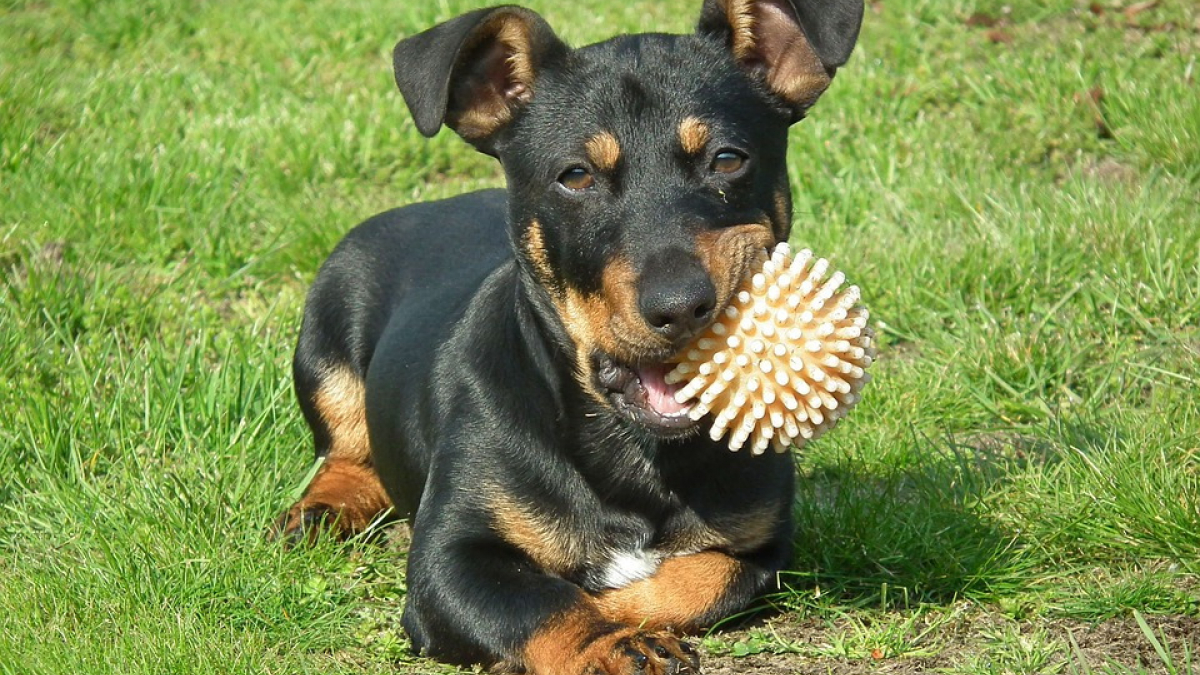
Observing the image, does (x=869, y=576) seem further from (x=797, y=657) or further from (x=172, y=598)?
(x=172, y=598)

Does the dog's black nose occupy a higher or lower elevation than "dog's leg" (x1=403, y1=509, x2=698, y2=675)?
higher

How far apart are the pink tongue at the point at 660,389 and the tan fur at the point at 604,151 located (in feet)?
1.81

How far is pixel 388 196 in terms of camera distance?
7.61 m

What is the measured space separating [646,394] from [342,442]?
6.61 ft

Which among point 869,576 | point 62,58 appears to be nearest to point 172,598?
point 869,576

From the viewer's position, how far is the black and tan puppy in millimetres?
3809

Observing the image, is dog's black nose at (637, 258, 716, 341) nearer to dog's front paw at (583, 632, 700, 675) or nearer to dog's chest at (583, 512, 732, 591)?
dog's front paw at (583, 632, 700, 675)

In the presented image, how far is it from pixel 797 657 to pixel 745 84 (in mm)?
1631

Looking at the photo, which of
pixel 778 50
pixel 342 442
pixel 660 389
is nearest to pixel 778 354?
pixel 660 389

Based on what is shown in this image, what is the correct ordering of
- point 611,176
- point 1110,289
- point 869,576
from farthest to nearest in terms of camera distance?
point 1110,289 → point 869,576 → point 611,176

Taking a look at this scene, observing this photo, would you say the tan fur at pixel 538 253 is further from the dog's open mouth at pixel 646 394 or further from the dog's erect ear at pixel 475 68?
the dog's erect ear at pixel 475 68

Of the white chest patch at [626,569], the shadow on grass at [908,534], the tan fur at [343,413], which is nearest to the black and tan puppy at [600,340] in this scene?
the white chest patch at [626,569]

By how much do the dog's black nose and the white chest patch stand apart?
0.93 m

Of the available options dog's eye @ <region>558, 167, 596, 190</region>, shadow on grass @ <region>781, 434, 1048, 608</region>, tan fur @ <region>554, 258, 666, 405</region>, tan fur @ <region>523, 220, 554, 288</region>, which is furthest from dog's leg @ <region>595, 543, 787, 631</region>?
dog's eye @ <region>558, 167, 596, 190</region>
